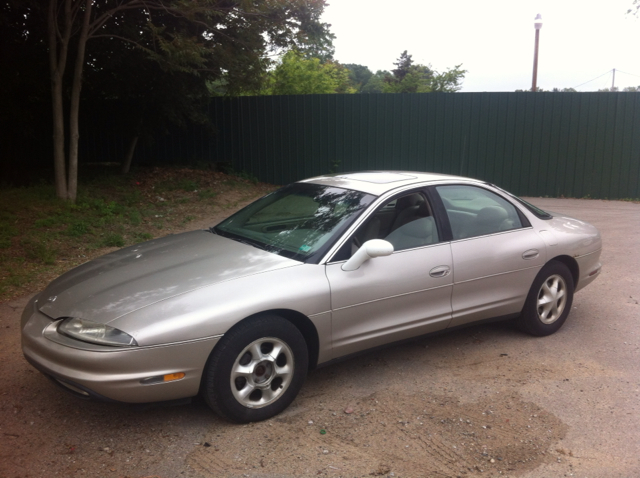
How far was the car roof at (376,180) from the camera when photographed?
4.58m

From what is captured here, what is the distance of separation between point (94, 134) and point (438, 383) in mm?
Answer: 13581

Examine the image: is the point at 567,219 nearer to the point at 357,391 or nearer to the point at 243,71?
the point at 357,391

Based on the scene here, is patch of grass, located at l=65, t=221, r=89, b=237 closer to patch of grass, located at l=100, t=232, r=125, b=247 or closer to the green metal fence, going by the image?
patch of grass, located at l=100, t=232, r=125, b=247

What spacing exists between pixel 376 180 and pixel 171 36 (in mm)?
6908

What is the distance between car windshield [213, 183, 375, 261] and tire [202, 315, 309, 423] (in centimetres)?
62

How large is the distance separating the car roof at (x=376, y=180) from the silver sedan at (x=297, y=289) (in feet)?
0.08

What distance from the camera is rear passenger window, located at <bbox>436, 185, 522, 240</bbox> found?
471 cm

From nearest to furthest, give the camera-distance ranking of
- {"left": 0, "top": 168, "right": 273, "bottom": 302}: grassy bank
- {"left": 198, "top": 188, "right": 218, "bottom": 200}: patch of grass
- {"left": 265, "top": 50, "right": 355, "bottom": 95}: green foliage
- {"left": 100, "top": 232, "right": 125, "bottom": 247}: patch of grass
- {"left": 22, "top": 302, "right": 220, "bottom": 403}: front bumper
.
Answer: {"left": 22, "top": 302, "right": 220, "bottom": 403}: front bumper
{"left": 0, "top": 168, "right": 273, "bottom": 302}: grassy bank
{"left": 100, "top": 232, "right": 125, "bottom": 247}: patch of grass
{"left": 198, "top": 188, "right": 218, "bottom": 200}: patch of grass
{"left": 265, "top": 50, "right": 355, "bottom": 95}: green foliage

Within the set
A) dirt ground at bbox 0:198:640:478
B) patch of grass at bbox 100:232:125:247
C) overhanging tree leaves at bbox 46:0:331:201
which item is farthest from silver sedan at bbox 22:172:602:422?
overhanging tree leaves at bbox 46:0:331:201

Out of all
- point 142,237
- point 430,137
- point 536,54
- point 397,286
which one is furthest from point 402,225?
point 536,54

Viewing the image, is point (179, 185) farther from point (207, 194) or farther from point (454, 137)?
point (454, 137)

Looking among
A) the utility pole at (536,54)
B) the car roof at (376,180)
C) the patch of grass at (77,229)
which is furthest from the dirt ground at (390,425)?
the utility pole at (536,54)

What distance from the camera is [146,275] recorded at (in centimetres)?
387

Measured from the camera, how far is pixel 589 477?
3.14 m
